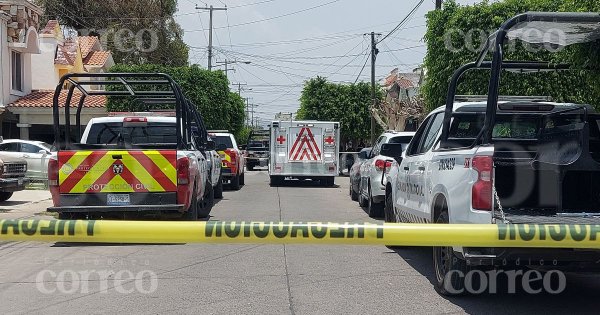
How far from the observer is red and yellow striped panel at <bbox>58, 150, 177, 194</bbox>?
9.84 metres

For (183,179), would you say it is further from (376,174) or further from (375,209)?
(375,209)

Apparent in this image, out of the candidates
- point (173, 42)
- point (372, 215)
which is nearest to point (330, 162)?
point (372, 215)

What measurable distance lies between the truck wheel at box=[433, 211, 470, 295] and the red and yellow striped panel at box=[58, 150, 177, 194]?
450 cm

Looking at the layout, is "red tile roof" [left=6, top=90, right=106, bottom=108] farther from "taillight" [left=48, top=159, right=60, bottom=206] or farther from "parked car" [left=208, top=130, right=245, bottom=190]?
"taillight" [left=48, top=159, right=60, bottom=206]

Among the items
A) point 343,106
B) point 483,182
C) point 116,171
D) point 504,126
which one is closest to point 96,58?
point 343,106

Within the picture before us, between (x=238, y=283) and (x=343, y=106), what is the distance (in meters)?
39.7

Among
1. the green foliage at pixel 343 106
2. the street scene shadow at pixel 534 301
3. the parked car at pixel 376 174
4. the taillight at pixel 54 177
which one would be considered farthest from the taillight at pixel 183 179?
the green foliage at pixel 343 106

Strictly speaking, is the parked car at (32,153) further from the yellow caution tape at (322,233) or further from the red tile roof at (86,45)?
the yellow caution tape at (322,233)

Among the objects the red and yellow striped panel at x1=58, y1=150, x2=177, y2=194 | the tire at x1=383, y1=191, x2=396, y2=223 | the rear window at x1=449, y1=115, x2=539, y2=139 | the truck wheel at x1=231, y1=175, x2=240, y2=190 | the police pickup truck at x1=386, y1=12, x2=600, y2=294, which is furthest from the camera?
the truck wheel at x1=231, y1=175, x2=240, y2=190

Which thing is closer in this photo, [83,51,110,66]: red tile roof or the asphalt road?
the asphalt road

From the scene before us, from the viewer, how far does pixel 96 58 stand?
1522 inches

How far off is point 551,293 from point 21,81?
27678 mm

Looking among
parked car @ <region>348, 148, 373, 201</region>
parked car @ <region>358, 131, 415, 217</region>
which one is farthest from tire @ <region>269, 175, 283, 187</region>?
parked car @ <region>358, 131, 415, 217</region>

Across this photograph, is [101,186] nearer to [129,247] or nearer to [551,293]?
[129,247]
